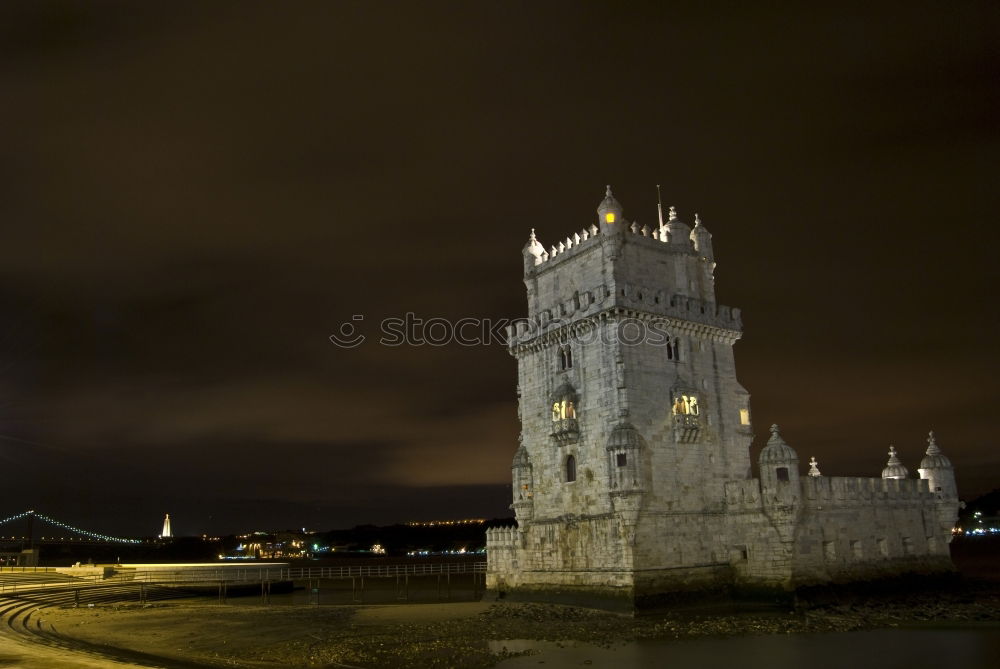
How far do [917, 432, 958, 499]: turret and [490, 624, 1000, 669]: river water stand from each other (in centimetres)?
1561

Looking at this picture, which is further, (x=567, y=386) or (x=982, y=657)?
(x=567, y=386)

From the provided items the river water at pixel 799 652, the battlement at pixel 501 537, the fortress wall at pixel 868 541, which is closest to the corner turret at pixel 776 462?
the fortress wall at pixel 868 541

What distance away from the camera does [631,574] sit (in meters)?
34.8

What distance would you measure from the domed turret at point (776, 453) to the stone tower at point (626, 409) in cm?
278

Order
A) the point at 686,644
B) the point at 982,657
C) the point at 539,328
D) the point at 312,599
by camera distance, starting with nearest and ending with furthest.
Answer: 1. the point at 982,657
2. the point at 686,644
3. the point at 539,328
4. the point at 312,599

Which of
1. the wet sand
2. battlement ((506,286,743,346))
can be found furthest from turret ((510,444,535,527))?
battlement ((506,286,743,346))

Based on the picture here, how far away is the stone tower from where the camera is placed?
3631cm

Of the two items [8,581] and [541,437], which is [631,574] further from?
[8,581]

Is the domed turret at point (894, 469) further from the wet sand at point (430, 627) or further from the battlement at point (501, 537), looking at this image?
the battlement at point (501, 537)

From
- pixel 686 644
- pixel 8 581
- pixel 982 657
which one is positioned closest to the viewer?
pixel 982 657

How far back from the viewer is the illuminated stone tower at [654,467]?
3644 centimetres

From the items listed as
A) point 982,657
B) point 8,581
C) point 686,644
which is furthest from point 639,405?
point 8,581

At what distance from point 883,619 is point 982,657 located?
8.10m

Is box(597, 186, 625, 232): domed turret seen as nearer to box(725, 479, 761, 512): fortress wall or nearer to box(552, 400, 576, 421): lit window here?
box(552, 400, 576, 421): lit window
